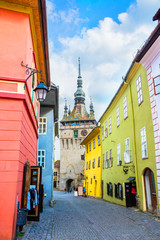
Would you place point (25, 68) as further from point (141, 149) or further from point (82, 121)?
point (82, 121)

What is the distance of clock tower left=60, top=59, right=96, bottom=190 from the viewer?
58.5 meters

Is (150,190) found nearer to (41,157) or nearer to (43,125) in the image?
(41,157)

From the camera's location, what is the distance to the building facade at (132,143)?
11.8 m

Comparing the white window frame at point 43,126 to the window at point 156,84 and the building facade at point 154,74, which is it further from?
the window at point 156,84

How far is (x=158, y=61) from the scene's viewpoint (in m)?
10.0

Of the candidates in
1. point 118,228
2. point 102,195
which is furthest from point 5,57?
point 102,195

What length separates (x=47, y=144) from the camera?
775 inches

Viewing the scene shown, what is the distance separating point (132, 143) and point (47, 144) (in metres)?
8.16

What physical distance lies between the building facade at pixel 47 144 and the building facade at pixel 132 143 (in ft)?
17.3

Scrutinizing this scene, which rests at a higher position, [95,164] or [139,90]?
[139,90]

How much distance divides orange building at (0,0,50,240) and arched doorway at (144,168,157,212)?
7081 millimetres

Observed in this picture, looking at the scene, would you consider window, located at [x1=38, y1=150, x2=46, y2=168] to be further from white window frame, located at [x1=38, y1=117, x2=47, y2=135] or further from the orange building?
the orange building

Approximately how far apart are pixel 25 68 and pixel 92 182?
Result: 25454 mm

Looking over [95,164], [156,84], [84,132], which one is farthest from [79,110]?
[156,84]
